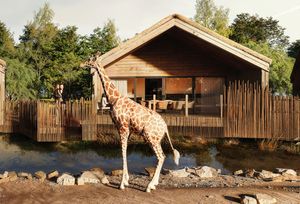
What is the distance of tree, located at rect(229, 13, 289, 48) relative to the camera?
5159 cm

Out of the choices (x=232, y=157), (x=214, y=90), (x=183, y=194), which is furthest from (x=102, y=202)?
(x=214, y=90)

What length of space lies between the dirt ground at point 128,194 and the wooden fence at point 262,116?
550 cm

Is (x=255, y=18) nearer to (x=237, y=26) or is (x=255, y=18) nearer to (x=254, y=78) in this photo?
(x=237, y=26)

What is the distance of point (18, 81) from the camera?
129 ft

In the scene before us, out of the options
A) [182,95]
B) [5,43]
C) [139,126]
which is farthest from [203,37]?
[5,43]

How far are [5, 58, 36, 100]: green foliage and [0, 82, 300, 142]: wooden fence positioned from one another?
2353cm

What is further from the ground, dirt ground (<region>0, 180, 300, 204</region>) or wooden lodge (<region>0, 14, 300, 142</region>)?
wooden lodge (<region>0, 14, 300, 142</region>)

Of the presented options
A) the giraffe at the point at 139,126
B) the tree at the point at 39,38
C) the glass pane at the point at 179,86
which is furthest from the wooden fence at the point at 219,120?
the tree at the point at 39,38

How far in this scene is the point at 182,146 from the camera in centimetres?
1554

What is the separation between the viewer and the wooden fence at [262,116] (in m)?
14.5

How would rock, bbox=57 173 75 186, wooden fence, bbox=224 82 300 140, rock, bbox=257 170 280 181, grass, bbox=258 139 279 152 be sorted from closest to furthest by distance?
rock, bbox=57 173 75 186
rock, bbox=257 170 280 181
wooden fence, bbox=224 82 300 140
grass, bbox=258 139 279 152

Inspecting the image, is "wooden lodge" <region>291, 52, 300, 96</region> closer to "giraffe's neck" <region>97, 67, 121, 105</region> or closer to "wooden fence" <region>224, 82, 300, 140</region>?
"wooden fence" <region>224, 82, 300, 140</region>

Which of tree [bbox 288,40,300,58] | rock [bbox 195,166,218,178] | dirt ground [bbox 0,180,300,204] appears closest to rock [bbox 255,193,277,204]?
dirt ground [bbox 0,180,300,204]

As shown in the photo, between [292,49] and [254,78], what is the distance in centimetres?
4515
